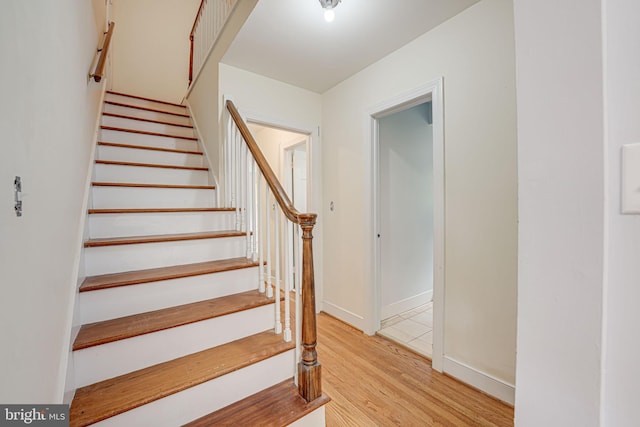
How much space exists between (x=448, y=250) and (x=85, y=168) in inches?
97.2

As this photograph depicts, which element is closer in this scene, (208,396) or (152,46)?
(208,396)

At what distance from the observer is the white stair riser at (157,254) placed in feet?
4.90

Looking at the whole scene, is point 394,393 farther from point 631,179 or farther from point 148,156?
point 148,156

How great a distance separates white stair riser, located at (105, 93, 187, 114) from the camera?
3036 mm

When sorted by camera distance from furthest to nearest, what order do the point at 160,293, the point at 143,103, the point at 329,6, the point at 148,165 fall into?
the point at 143,103
the point at 148,165
the point at 329,6
the point at 160,293

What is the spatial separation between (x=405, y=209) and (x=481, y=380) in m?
1.70

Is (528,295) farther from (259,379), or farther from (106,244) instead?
(106,244)

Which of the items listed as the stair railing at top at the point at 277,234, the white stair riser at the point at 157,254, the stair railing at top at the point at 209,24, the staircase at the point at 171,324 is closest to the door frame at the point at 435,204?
the stair railing at top at the point at 277,234

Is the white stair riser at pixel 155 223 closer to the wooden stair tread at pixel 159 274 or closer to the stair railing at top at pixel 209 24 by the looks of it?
the wooden stair tread at pixel 159 274

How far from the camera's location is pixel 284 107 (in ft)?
8.72

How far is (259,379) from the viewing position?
1313 millimetres

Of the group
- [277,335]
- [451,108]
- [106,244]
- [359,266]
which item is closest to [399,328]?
[359,266]

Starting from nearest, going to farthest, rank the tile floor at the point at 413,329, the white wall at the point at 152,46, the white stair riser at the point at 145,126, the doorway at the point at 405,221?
the tile floor at the point at 413,329, the white stair riser at the point at 145,126, the doorway at the point at 405,221, the white wall at the point at 152,46

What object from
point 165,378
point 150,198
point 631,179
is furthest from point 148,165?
point 631,179
